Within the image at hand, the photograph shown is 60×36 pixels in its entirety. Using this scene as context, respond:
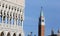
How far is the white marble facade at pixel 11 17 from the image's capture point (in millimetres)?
40097

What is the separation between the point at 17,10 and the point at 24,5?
2058 millimetres

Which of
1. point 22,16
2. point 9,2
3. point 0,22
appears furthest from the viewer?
point 22,16

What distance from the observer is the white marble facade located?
132ft

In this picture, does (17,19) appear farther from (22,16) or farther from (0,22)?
(0,22)

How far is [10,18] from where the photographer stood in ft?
138

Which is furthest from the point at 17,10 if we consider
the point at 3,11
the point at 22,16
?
the point at 3,11

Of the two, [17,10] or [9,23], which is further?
[17,10]

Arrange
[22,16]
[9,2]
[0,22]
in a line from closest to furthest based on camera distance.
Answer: [0,22] < [9,2] < [22,16]

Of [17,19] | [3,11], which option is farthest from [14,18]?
[3,11]

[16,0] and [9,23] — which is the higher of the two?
[16,0]

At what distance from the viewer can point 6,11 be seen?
135 feet

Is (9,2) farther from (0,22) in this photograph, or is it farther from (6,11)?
(0,22)

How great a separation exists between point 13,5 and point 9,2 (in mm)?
1367

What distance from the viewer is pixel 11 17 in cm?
4225
